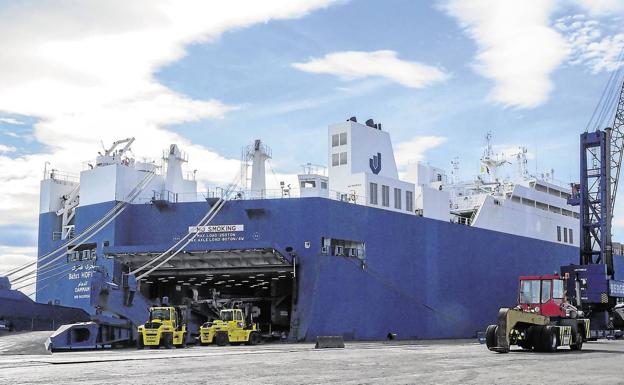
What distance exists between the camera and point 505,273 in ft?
168

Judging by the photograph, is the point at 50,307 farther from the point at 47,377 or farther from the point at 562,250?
the point at 562,250

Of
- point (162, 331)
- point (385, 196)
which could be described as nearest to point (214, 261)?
point (162, 331)

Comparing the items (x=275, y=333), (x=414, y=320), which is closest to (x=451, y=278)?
(x=414, y=320)

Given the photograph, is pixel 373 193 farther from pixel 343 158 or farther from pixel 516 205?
pixel 516 205

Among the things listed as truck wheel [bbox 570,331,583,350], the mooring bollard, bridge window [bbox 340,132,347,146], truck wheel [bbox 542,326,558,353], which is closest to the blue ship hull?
bridge window [bbox 340,132,347,146]

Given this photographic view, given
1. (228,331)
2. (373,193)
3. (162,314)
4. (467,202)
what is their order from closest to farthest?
(162,314)
(228,331)
(373,193)
(467,202)

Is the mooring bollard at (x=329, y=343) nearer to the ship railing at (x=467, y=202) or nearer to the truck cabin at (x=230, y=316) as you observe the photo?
the truck cabin at (x=230, y=316)

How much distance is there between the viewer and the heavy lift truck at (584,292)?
83.3ft

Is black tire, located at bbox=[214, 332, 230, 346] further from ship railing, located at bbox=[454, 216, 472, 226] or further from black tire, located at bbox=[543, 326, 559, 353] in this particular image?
ship railing, located at bbox=[454, 216, 472, 226]

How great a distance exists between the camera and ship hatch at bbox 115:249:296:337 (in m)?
38.6

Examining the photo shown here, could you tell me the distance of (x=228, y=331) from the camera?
34.4 meters

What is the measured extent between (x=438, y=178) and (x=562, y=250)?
12097mm

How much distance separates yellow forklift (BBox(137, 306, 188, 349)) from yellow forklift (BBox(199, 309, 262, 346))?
197cm

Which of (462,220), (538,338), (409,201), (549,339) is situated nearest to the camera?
(549,339)
